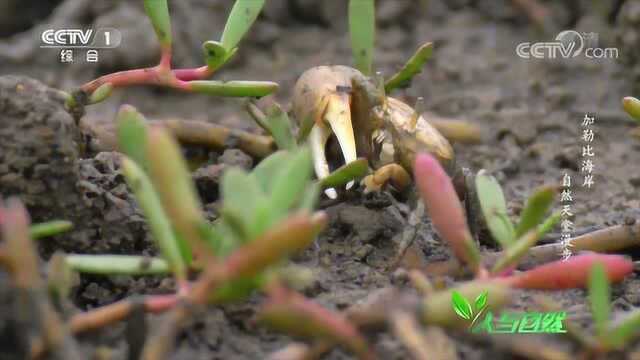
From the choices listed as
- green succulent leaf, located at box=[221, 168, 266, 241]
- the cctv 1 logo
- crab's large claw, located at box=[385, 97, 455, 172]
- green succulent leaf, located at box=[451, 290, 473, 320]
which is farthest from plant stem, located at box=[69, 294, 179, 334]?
the cctv 1 logo

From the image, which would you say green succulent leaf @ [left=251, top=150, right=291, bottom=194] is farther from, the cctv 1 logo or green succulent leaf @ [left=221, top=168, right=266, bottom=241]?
the cctv 1 logo

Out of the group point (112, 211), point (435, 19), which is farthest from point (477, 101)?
point (112, 211)

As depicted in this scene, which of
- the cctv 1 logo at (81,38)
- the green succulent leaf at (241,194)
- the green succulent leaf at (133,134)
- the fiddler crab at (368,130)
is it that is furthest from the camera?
the cctv 1 logo at (81,38)

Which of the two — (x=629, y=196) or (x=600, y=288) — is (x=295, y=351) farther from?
(x=629, y=196)

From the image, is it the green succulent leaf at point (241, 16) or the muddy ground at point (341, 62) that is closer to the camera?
the muddy ground at point (341, 62)

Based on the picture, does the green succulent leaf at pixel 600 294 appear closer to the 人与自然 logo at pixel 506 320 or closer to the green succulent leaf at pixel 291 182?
the 人与自然 logo at pixel 506 320

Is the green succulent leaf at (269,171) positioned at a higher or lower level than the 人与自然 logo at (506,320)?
higher

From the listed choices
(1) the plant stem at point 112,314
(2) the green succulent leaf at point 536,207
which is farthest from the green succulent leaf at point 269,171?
(2) the green succulent leaf at point 536,207
